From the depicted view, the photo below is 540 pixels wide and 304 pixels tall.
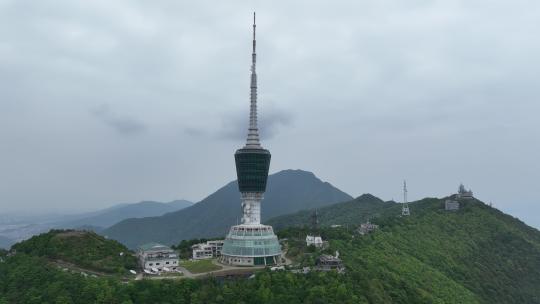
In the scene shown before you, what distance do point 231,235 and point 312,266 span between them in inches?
1190

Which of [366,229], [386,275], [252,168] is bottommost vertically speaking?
[386,275]

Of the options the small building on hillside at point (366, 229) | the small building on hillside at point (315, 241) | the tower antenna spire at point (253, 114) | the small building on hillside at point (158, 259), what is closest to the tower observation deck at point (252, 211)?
the tower antenna spire at point (253, 114)

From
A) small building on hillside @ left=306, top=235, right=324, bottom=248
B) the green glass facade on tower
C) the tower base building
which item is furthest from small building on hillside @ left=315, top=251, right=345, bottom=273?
the green glass facade on tower

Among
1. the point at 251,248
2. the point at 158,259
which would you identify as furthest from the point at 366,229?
the point at 158,259

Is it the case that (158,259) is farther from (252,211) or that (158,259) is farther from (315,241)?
(315,241)

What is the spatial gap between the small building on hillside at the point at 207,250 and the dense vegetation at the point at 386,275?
2201 centimetres

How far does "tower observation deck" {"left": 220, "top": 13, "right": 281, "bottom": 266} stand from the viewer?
110m

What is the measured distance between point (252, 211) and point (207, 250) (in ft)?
57.8

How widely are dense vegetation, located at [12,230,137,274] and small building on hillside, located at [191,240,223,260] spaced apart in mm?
19235

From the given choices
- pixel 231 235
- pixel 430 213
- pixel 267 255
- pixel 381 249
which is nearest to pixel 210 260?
pixel 231 235

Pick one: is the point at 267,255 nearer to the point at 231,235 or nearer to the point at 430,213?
the point at 231,235

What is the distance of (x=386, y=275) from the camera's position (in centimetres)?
10256

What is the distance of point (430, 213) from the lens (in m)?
190

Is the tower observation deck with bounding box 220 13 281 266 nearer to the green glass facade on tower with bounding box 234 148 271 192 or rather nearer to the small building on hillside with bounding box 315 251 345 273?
the green glass facade on tower with bounding box 234 148 271 192
